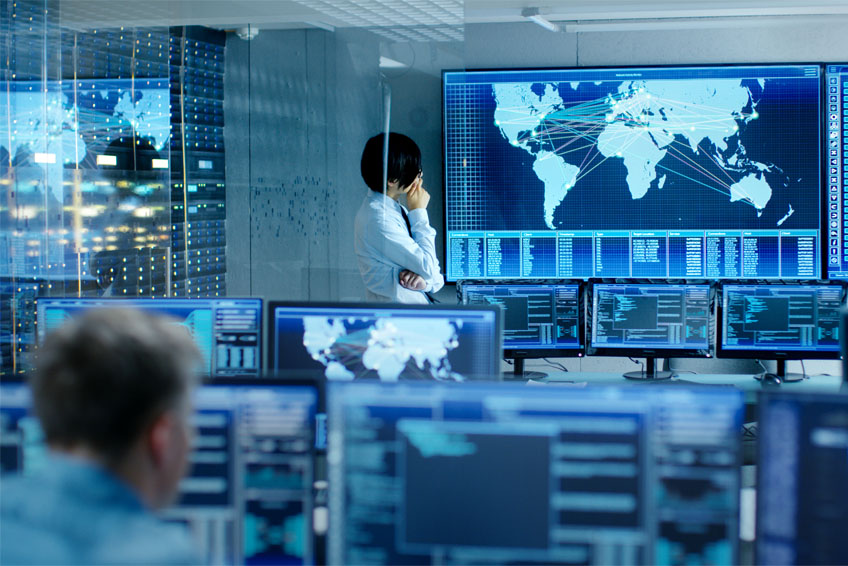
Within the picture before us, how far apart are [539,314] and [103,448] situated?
310 centimetres

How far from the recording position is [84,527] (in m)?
0.92

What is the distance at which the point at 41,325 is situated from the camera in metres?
2.34

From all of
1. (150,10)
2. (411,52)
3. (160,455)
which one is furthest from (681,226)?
(160,455)

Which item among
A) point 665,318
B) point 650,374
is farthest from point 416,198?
point 650,374

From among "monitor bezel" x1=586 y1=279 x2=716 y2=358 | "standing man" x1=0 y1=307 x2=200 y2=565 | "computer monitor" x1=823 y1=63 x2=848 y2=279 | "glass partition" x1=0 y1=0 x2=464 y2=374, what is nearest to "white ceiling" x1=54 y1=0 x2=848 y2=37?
"glass partition" x1=0 y1=0 x2=464 y2=374

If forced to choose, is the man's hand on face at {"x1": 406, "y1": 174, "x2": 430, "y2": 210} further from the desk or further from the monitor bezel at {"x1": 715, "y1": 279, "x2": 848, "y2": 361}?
the monitor bezel at {"x1": 715, "y1": 279, "x2": 848, "y2": 361}

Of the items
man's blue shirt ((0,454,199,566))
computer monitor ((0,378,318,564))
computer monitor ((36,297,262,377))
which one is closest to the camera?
man's blue shirt ((0,454,199,566))

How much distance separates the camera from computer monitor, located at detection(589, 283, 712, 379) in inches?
147

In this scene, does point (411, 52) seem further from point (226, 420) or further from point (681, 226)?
point (226, 420)

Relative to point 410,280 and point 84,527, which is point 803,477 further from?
point 410,280

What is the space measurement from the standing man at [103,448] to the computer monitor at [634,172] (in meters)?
4.05

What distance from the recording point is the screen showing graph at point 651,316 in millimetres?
3738

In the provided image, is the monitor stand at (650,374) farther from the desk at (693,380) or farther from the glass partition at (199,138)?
the glass partition at (199,138)

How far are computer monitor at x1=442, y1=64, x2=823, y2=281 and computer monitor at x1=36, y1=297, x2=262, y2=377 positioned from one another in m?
2.81
